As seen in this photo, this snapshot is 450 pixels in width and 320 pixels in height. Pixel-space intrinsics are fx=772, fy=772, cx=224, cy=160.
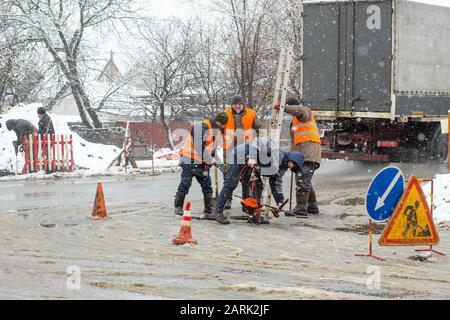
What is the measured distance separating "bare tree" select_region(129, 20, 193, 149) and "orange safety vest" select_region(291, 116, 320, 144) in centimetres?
2424

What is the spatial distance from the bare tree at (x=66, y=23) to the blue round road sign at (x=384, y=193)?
2337 cm

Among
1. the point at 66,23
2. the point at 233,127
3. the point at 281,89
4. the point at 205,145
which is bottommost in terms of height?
the point at 205,145

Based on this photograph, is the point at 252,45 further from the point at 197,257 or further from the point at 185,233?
the point at 197,257

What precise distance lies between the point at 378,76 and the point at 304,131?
5.96 m

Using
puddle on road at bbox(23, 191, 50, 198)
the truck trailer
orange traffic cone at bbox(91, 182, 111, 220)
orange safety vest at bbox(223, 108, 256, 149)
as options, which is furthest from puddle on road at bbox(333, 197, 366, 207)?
puddle on road at bbox(23, 191, 50, 198)

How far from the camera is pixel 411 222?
8961mm

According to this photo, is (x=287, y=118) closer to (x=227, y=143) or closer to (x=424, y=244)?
(x=227, y=143)

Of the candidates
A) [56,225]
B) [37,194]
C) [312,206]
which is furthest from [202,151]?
[37,194]

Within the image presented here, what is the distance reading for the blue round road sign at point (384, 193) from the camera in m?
8.85

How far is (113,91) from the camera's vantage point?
34438 millimetres

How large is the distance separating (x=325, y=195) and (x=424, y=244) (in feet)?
21.9

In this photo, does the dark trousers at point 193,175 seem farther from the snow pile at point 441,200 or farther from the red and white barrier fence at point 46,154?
the red and white barrier fence at point 46,154

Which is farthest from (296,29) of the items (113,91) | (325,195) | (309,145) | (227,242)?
(227,242)

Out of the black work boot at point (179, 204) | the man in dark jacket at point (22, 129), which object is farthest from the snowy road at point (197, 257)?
the man in dark jacket at point (22, 129)
